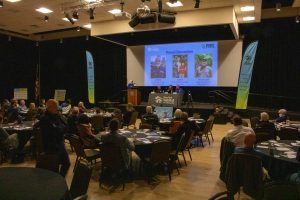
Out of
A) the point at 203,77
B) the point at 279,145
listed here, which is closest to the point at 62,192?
the point at 279,145

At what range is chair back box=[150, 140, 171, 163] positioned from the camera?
481cm

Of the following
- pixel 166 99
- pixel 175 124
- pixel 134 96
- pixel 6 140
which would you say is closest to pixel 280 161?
pixel 175 124

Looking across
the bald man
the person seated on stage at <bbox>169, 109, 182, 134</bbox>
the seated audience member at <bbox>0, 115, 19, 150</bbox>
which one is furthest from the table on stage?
the bald man

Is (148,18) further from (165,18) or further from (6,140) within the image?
(6,140)

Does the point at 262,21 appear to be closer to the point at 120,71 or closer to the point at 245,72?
the point at 245,72

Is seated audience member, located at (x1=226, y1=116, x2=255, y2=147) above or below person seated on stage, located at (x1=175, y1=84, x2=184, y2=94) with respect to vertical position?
below

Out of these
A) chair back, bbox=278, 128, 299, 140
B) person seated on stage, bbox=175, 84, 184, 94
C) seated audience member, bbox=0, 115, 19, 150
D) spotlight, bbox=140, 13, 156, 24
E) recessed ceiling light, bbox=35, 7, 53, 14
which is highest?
recessed ceiling light, bbox=35, 7, 53, 14

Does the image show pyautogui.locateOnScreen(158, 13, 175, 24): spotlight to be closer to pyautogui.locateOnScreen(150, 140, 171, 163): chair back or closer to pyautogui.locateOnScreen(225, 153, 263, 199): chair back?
pyautogui.locateOnScreen(150, 140, 171, 163): chair back

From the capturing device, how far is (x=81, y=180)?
295cm

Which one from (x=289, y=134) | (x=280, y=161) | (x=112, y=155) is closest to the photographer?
(x=280, y=161)

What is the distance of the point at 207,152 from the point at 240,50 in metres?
7.38

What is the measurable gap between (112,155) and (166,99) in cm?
886

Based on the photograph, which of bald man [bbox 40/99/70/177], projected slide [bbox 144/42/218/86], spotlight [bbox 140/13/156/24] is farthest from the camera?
projected slide [bbox 144/42/218/86]

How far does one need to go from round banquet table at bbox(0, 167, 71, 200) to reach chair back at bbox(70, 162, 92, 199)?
0.22 metres
